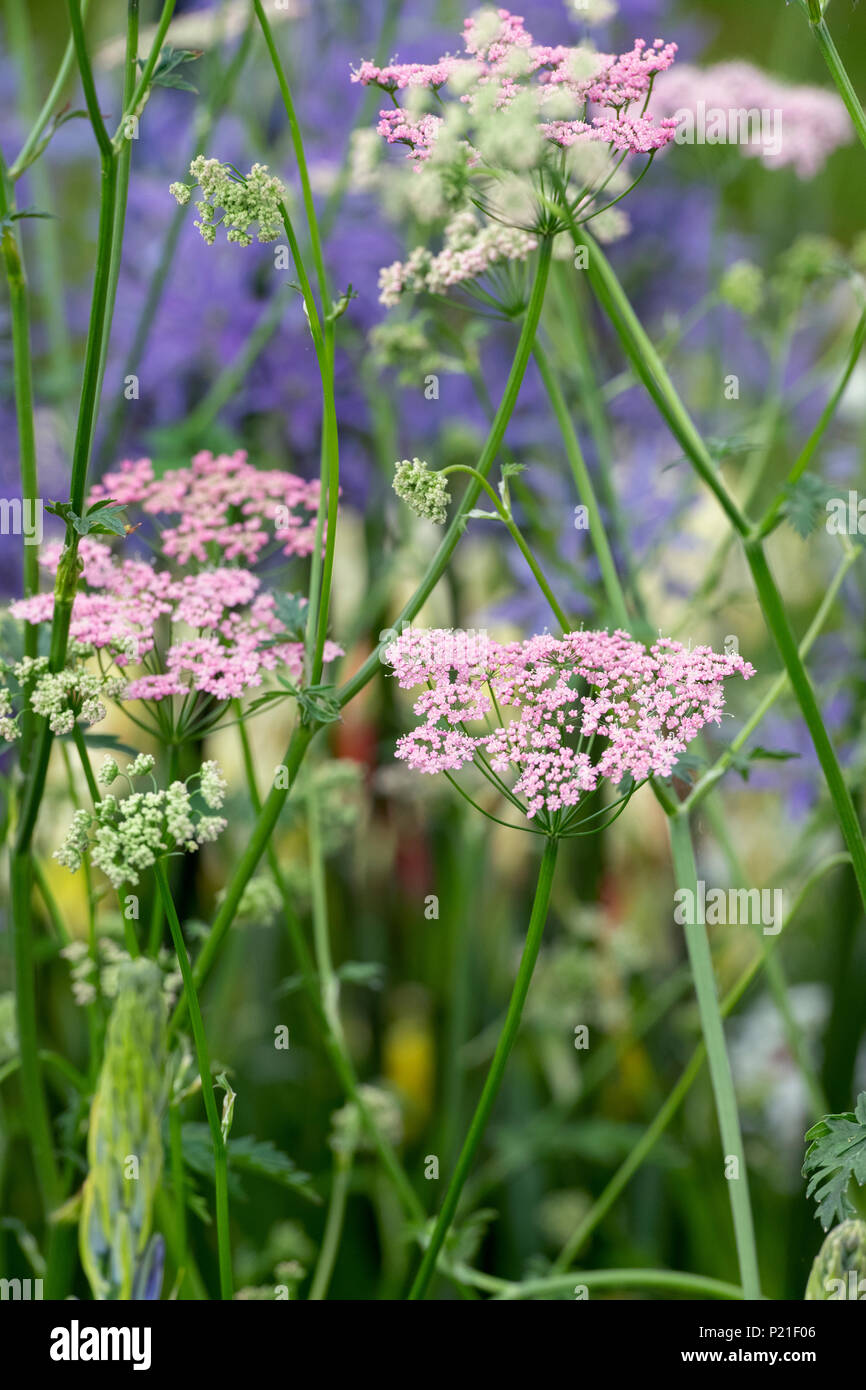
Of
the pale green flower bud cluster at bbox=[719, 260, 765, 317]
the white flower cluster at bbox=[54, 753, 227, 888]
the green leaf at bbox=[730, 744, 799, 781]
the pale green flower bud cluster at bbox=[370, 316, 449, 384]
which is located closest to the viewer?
the white flower cluster at bbox=[54, 753, 227, 888]

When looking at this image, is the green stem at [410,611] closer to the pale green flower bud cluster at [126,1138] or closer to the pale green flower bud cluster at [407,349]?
the pale green flower bud cluster at [126,1138]

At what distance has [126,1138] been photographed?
527 mm

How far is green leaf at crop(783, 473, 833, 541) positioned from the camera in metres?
0.49

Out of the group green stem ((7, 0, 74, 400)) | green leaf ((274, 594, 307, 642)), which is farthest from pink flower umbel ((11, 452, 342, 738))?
green stem ((7, 0, 74, 400))

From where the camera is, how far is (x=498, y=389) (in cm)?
101

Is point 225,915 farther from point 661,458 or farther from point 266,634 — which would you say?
point 661,458

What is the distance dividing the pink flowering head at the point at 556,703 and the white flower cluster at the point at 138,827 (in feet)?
0.25

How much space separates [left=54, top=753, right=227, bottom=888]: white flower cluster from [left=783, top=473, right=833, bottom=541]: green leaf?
0.79 feet

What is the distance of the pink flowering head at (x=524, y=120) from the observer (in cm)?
47

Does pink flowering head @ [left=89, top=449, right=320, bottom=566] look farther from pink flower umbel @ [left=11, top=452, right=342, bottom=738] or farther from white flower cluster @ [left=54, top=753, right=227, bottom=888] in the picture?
white flower cluster @ [left=54, top=753, right=227, bottom=888]

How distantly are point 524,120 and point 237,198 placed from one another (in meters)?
0.11

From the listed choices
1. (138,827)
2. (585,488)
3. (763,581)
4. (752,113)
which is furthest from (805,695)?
(752,113)

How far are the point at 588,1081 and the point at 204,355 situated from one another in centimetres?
64
